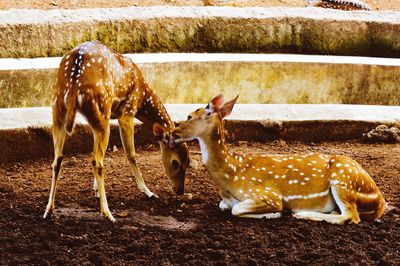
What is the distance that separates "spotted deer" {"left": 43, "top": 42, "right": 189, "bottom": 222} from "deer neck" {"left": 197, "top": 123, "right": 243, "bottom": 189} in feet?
1.50

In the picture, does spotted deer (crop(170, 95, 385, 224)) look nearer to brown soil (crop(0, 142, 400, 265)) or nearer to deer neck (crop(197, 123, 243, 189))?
deer neck (crop(197, 123, 243, 189))

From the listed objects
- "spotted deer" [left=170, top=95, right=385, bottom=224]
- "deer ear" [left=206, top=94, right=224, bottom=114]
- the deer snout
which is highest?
"deer ear" [left=206, top=94, right=224, bottom=114]

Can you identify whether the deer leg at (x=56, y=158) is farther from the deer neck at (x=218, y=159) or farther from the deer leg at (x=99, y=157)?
the deer neck at (x=218, y=159)

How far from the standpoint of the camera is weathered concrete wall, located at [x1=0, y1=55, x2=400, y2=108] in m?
9.38

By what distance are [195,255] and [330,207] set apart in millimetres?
1256

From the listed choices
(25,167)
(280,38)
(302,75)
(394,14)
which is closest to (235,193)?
(25,167)

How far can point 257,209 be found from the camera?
6.16 metres

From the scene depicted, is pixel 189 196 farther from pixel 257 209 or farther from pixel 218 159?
pixel 257 209

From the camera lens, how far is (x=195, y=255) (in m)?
5.55

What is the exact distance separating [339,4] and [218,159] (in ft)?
25.6

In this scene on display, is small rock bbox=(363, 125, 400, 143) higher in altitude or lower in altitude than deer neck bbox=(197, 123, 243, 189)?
lower

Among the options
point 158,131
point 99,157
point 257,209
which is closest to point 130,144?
point 158,131

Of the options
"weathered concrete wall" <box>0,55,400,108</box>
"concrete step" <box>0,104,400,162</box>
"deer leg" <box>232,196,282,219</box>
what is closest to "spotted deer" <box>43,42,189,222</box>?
"deer leg" <box>232,196,282,219</box>

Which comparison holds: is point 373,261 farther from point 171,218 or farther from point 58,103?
point 58,103
